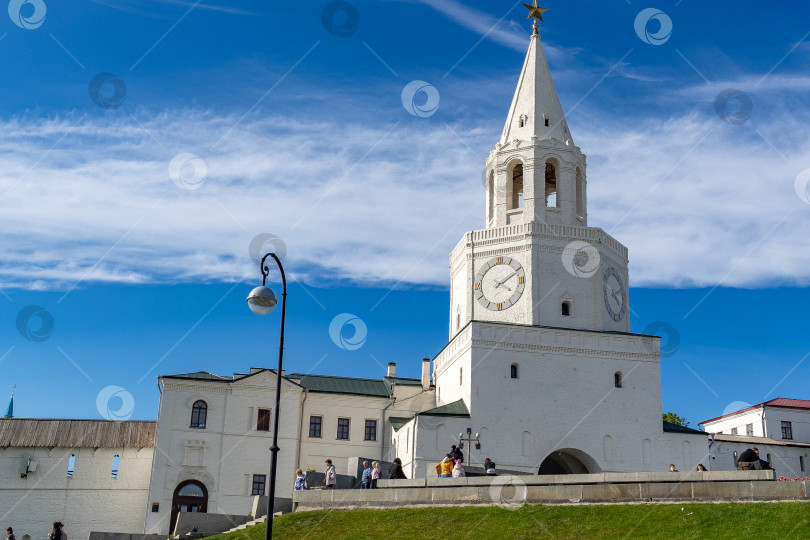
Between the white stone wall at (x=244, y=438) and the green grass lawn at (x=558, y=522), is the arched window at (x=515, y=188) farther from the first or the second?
the green grass lawn at (x=558, y=522)

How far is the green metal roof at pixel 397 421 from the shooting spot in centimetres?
5091

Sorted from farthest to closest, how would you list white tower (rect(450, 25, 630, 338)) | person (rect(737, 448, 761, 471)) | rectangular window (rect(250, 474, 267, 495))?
rectangular window (rect(250, 474, 267, 495)), white tower (rect(450, 25, 630, 338)), person (rect(737, 448, 761, 471))

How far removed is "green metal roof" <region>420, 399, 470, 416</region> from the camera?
148 feet

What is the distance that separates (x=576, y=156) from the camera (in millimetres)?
51219

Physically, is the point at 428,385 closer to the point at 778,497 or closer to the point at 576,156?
the point at 576,156

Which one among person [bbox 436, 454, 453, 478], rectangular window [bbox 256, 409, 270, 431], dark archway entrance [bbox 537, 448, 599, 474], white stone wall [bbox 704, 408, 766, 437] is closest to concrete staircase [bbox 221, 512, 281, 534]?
person [bbox 436, 454, 453, 478]

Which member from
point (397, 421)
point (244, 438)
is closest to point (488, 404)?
point (397, 421)

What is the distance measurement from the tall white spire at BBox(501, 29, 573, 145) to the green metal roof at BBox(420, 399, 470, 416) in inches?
588

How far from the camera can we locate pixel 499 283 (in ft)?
160

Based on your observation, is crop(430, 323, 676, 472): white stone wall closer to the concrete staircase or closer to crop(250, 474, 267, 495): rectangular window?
crop(250, 474, 267, 495): rectangular window

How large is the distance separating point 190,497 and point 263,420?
18.3 feet

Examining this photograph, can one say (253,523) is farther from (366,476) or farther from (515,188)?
(515,188)

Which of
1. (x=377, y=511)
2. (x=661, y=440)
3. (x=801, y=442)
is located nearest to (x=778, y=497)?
(x=377, y=511)

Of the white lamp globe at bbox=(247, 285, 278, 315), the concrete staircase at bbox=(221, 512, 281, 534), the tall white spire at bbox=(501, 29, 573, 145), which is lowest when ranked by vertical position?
the concrete staircase at bbox=(221, 512, 281, 534)
